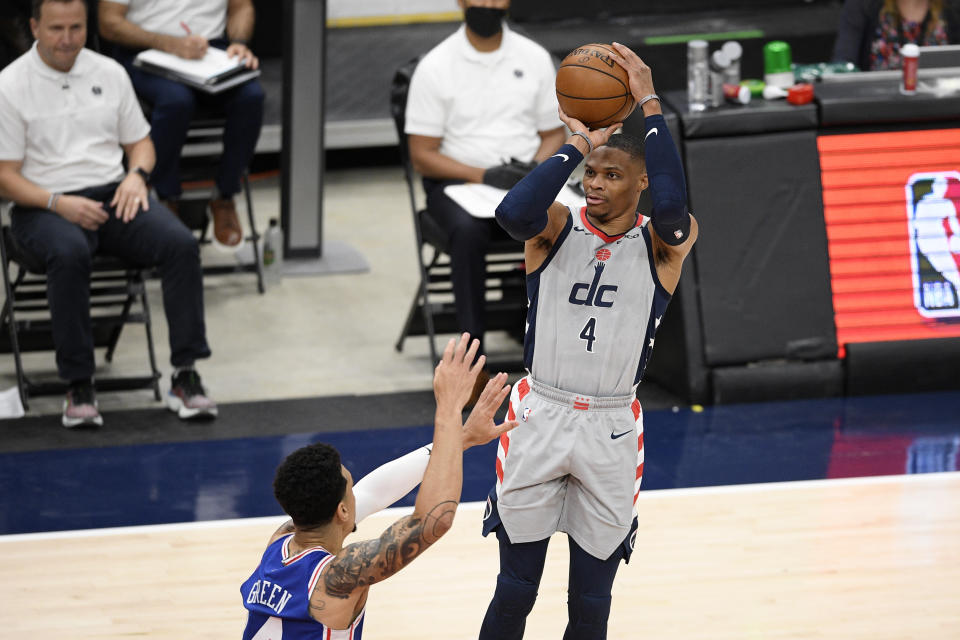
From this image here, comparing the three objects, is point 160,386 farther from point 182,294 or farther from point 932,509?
point 932,509

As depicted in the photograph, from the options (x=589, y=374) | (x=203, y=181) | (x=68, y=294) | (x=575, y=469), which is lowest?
(x=68, y=294)

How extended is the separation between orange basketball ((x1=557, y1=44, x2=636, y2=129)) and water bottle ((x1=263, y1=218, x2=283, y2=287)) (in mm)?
4292

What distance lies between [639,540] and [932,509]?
1127mm

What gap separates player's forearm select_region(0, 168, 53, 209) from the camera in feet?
18.1

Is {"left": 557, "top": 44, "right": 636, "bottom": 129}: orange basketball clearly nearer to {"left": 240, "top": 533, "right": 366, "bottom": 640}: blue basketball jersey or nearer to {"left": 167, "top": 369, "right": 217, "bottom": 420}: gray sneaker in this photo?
{"left": 240, "top": 533, "right": 366, "bottom": 640}: blue basketball jersey

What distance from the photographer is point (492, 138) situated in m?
5.95

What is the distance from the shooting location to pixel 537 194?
301 centimetres

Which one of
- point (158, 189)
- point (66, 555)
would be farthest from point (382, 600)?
point (158, 189)

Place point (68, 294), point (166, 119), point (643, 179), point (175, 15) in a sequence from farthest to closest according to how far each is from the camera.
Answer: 1. point (175, 15)
2. point (166, 119)
3. point (68, 294)
4. point (643, 179)

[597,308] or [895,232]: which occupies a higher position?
[597,308]

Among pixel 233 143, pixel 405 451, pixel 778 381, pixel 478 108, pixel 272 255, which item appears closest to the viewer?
pixel 405 451

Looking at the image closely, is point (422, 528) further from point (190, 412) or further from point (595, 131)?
point (190, 412)

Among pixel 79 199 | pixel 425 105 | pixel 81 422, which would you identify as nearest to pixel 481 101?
pixel 425 105

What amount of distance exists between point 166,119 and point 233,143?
431 mm
